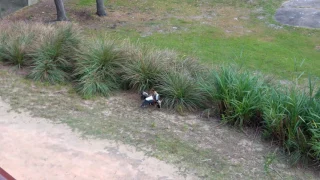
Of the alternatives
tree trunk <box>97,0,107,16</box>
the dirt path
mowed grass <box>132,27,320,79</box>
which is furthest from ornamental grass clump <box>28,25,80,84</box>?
tree trunk <box>97,0,107,16</box>

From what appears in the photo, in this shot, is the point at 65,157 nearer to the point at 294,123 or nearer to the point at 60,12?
the point at 294,123

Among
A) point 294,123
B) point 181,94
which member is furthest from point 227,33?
point 294,123

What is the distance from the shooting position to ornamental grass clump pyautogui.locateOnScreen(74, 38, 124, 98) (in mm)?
6949

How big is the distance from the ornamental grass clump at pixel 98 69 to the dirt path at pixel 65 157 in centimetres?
116

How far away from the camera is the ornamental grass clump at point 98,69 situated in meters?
6.95

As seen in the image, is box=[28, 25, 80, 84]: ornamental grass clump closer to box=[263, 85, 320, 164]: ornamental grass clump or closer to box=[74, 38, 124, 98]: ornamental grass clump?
box=[74, 38, 124, 98]: ornamental grass clump

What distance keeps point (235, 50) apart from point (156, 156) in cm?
693

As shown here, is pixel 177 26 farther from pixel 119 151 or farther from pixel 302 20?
pixel 119 151

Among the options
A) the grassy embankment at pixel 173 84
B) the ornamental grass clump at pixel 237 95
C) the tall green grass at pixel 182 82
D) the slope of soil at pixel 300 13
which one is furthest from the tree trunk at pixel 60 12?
the ornamental grass clump at pixel 237 95

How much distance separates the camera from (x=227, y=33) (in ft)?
42.9

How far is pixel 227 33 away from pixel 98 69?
6621 mm

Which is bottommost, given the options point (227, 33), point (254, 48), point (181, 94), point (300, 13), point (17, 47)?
point (254, 48)

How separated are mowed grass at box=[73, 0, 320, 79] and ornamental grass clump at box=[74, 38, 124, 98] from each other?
2.88 meters

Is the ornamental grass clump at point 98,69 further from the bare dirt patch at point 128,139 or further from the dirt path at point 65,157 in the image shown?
the dirt path at point 65,157
